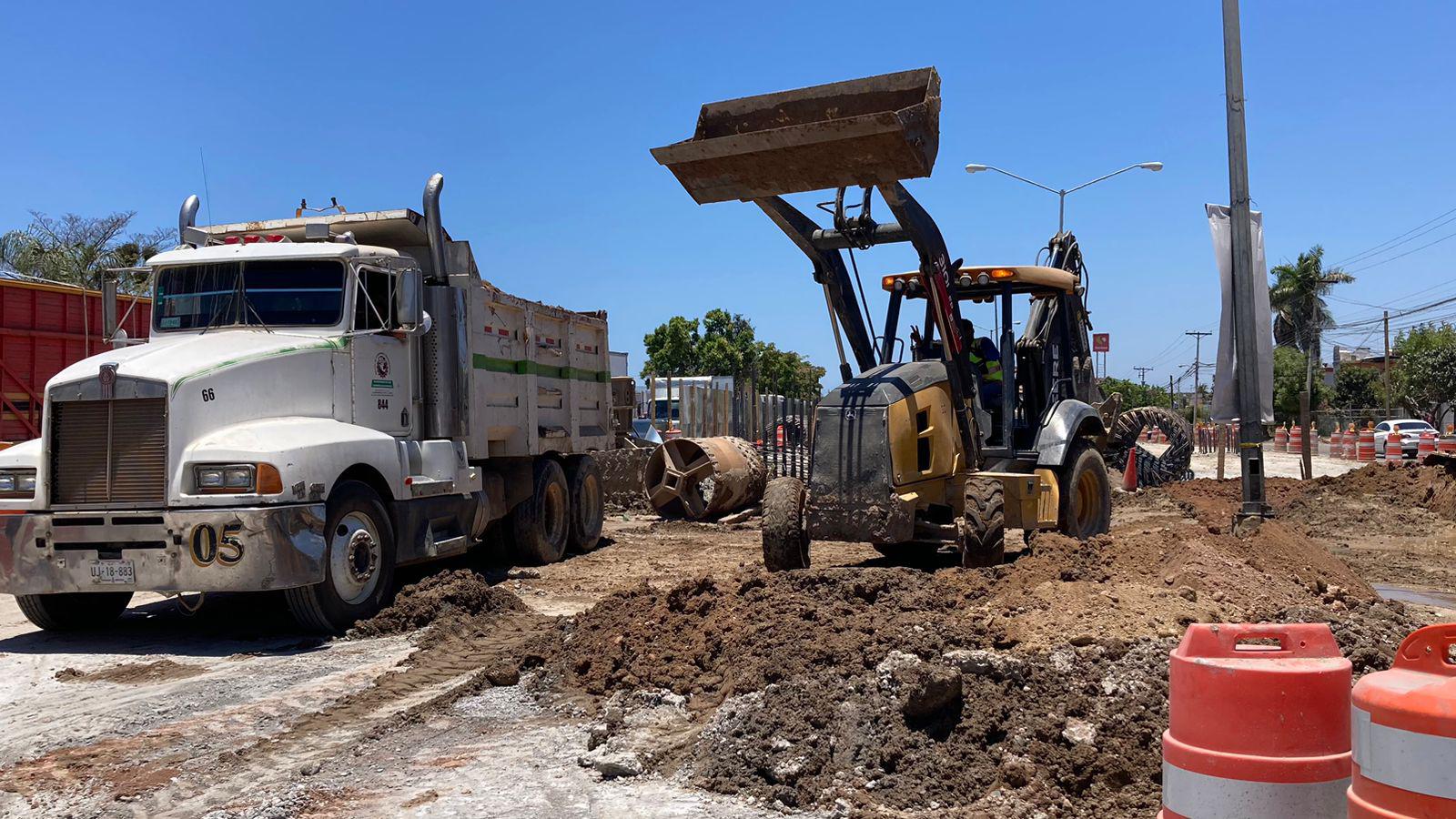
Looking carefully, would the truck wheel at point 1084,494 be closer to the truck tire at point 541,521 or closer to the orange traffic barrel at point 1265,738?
the truck tire at point 541,521

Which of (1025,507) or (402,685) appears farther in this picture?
(1025,507)

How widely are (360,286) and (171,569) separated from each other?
9.20 ft

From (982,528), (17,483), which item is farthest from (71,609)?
(982,528)

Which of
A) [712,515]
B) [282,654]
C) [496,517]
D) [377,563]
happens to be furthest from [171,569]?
[712,515]

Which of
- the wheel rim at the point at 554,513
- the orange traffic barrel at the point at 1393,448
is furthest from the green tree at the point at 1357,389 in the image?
the wheel rim at the point at 554,513

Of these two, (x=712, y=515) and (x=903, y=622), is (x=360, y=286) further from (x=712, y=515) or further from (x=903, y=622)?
(x=712, y=515)

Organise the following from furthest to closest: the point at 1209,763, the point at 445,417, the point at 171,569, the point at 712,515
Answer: the point at 712,515, the point at 445,417, the point at 171,569, the point at 1209,763

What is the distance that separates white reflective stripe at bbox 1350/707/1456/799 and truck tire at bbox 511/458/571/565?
10.7m

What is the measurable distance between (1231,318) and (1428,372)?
1981 inches

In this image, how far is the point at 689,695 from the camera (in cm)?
624

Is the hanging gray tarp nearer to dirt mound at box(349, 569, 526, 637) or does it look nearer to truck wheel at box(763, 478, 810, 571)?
truck wheel at box(763, 478, 810, 571)

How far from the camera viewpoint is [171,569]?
8023 mm

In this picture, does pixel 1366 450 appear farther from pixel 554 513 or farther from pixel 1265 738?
pixel 1265 738

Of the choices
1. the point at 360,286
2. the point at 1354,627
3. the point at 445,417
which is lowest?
the point at 1354,627
